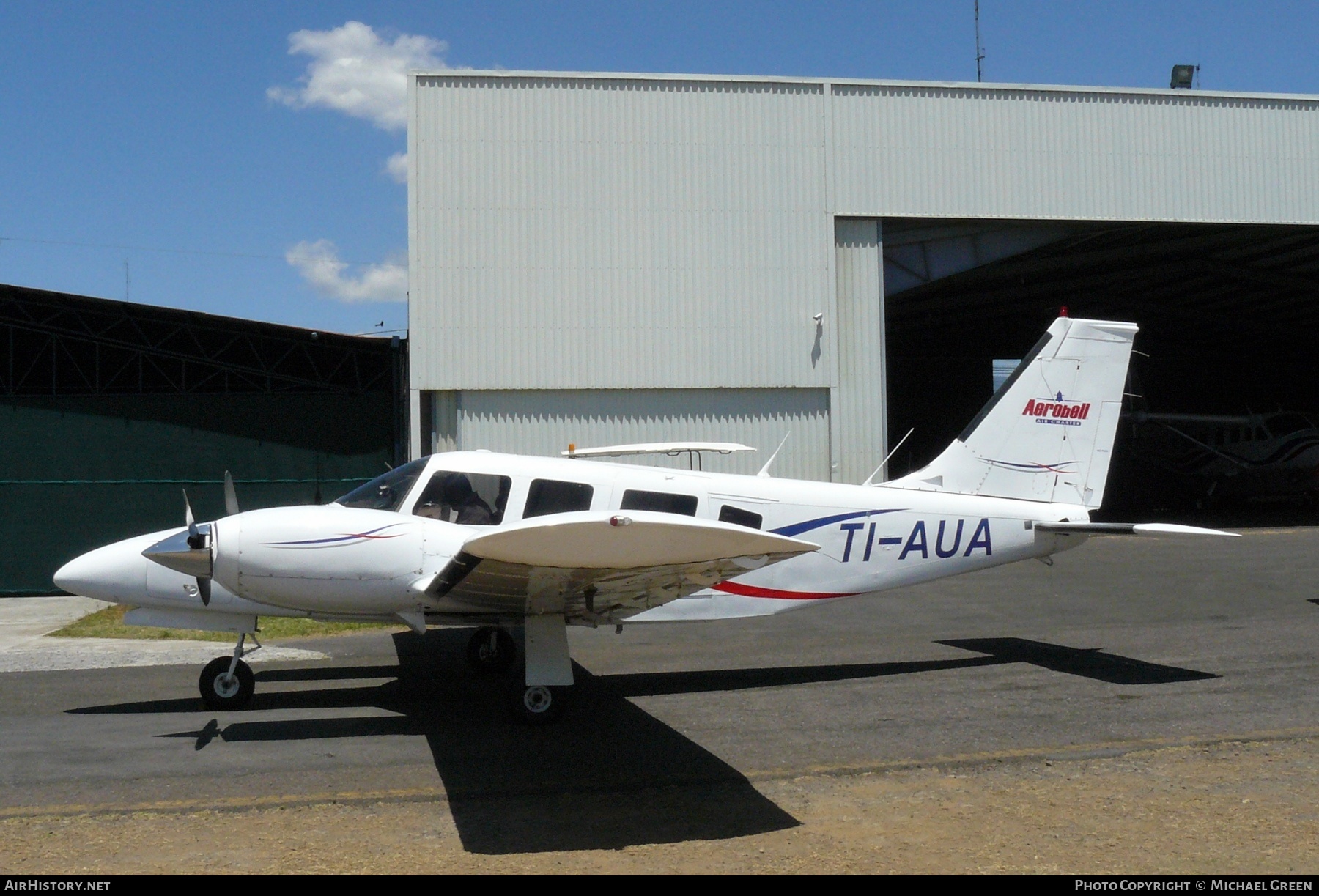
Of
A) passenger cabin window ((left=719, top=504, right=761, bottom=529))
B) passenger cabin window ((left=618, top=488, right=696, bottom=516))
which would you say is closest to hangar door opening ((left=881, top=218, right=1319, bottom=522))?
passenger cabin window ((left=719, top=504, right=761, bottom=529))

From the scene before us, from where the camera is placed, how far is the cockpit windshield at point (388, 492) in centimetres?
879

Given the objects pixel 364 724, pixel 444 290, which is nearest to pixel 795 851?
pixel 364 724

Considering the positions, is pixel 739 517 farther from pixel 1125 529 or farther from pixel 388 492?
pixel 1125 529

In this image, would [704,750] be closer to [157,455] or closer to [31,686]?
[31,686]

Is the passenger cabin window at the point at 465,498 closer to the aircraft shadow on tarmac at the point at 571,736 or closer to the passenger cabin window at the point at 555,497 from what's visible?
the passenger cabin window at the point at 555,497

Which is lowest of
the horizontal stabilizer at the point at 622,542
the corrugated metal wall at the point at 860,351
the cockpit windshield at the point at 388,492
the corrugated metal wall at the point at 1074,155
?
the horizontal stabilizer at the point at 622,542

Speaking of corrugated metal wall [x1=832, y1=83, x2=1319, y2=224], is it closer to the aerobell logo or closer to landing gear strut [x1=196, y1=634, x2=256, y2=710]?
the aerobell logo

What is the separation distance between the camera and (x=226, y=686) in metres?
9.09

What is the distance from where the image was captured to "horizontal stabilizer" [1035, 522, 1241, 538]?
30.1 ft

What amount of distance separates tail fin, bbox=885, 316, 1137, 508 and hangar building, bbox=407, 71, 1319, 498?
7.90m

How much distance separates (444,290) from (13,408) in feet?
32.4

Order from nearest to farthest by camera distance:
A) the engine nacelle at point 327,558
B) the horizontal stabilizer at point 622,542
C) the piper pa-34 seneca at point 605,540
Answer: the horizontal stabilizer at point 622,542 → the piper pa-34 seneca at point 605,540 → the engine nacelle at point 327,558

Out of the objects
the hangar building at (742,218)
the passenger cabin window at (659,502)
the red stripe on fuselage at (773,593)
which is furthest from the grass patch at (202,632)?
the red stripe on fuselage at (773,593)

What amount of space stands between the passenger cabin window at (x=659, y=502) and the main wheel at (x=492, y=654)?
7.58 feet
